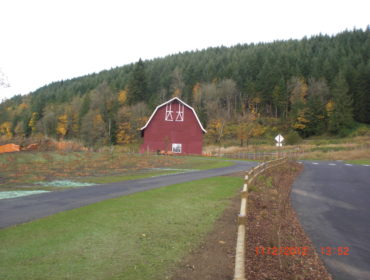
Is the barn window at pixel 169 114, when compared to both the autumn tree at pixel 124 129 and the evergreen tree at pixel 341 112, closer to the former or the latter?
the autumn tree at pixel 124 129

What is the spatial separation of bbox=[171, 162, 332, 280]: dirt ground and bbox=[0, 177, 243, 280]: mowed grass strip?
32 cm

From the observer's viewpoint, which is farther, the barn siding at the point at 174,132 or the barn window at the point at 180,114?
the barn window at the point at 180,114

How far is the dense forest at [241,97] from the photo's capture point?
78375mm

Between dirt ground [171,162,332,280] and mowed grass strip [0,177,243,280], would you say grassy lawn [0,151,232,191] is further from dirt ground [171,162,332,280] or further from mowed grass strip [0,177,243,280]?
dirt ground [171,162,332,280]

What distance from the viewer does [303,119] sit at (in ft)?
255

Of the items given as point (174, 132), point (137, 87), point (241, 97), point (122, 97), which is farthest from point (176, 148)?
point (241, 97)

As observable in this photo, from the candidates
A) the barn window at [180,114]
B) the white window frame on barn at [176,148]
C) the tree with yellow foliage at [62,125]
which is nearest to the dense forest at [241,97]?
the tree with yellow foliage at [62,125]

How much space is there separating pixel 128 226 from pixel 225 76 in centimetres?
10164

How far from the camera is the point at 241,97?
332 ft

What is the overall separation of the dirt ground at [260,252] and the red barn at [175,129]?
1482 inches

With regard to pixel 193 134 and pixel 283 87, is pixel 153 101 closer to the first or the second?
pixel 283 87

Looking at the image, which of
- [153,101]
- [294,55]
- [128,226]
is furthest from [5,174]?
[294,55]

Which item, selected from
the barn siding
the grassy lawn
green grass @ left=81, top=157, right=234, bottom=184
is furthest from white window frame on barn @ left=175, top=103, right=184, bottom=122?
the grassy lawn
